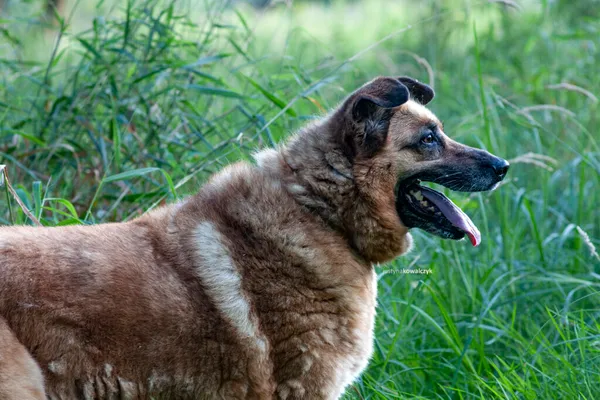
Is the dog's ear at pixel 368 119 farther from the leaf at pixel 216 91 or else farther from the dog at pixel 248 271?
the leaf at pixel 216 91

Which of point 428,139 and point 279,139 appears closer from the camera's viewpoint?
point 428,139

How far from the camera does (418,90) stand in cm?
426

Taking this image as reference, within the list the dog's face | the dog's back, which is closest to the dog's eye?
the dog's face

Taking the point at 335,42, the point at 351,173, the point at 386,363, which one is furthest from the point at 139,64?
the point at 335,42

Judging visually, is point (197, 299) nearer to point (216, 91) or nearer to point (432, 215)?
point (432, 215)

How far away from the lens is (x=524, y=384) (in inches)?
144

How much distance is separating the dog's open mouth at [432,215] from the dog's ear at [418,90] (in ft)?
1.99

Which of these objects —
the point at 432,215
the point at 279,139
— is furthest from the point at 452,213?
the point at 279,139

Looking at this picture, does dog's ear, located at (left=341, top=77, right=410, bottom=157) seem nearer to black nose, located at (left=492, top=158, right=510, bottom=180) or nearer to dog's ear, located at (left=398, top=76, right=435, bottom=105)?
dog's ear, located at (left=398, top=76, right=435, bottom=105)

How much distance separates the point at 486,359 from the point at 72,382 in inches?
90.6

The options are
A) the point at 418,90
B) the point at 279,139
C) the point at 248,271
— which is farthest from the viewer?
the point at 279,139

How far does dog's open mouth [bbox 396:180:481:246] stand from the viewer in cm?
381

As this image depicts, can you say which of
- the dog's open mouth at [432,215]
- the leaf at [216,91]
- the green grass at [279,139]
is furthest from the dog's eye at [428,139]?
→ the leaf at [216,91]

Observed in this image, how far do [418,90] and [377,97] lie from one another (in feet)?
2.31
